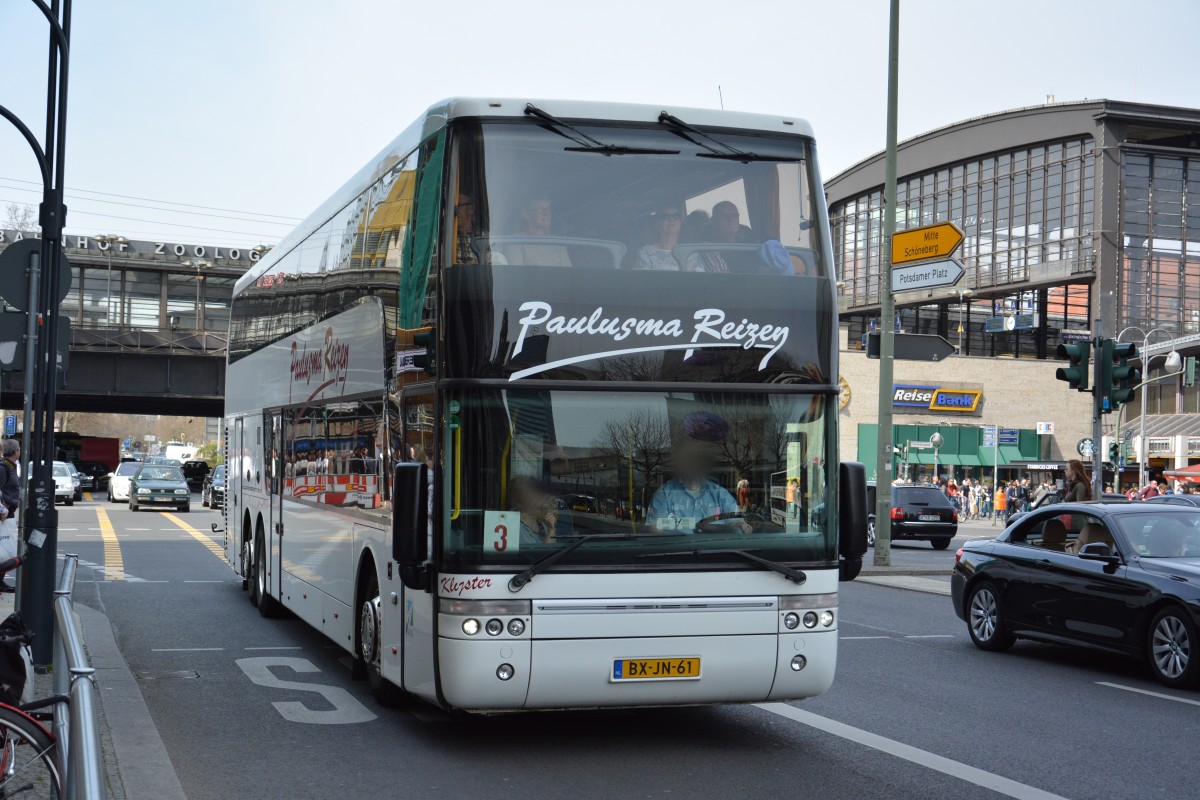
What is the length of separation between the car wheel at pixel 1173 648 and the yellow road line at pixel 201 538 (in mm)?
17090

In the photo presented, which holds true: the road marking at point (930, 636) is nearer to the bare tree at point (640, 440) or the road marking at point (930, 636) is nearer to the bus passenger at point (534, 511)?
the bare tree at point (640, 440)

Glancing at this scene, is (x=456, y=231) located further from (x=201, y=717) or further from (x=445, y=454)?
(x=201, y=717)

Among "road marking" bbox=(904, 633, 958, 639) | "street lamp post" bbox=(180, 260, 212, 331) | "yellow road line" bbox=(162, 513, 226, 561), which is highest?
"street lamp post" bbox=(180, 260, 212, 331)

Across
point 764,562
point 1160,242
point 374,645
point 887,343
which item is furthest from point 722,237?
point 1160,242

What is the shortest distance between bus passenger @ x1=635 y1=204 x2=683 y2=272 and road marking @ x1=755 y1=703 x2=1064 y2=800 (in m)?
3.02

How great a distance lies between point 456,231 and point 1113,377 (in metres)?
12.6

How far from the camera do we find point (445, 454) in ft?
24.9

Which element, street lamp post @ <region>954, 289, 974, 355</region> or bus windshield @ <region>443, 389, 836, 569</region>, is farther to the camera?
street lamp post @ <region>954, 289, 974, 355</region>

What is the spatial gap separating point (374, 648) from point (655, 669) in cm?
249

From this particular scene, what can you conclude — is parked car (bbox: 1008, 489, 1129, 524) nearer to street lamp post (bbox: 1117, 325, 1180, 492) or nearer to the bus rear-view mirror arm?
street lamp post (bbox: 1117, 325, 1180, 492)

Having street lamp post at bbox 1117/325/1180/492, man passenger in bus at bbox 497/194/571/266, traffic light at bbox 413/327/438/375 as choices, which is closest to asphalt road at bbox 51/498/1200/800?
traffic light at bbox 413/327/438/375

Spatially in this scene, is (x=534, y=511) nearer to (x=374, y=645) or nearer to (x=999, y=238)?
(x=374, y=645)

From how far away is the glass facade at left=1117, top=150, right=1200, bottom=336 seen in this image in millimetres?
65000

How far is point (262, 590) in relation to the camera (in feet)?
50.3
